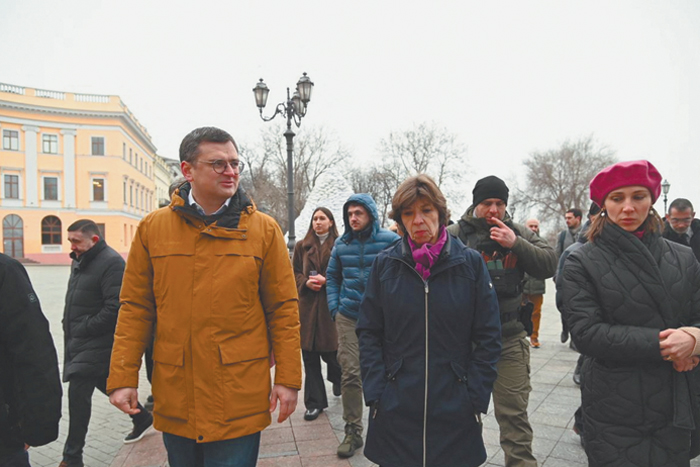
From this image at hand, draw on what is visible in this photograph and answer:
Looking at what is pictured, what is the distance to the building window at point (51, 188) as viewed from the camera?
1785 inches

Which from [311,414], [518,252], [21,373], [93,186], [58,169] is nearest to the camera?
[21,373]

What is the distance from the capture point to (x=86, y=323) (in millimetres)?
3904

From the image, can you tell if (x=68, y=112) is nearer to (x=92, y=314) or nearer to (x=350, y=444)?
(x=92, y=314)

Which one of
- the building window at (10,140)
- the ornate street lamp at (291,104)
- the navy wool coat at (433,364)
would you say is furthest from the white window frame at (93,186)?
the navy wool coat at (433,364)

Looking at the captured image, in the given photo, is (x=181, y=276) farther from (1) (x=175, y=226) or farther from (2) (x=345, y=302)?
(2) (x=345, y=302)

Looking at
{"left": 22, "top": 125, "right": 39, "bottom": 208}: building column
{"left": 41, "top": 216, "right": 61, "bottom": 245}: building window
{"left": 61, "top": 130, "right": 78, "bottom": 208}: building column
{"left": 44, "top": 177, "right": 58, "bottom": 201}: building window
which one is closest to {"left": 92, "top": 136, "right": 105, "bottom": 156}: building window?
{"left": 61, "top": 130, "right": 78, "bottom": 208}: building column

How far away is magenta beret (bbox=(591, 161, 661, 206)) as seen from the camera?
2.44m

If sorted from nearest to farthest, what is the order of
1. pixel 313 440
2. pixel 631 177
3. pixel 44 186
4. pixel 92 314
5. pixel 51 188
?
pixel 631 177, pixel 92 314, pixel 313 440, pixel 44 186, pixel 51 188

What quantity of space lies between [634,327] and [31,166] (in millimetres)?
53316

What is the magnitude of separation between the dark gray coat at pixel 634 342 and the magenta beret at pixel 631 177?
0.23 meters

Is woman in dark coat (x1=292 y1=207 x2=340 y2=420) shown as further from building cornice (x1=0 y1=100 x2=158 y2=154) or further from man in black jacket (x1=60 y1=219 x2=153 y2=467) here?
building cornice (x1=0 y1=100 x2=158 y2=154)

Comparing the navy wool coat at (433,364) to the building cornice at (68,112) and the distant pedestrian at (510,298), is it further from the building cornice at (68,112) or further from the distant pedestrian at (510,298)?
the building cornice at (68,112)

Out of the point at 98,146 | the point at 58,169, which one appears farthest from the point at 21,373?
the point at 98,146

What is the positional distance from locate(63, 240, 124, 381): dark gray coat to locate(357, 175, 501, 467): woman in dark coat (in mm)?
2499
